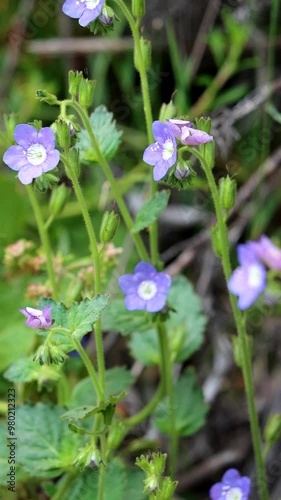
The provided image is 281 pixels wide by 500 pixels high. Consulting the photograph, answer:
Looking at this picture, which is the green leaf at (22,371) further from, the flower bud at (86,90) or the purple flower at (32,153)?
the flower bud at (86,90)

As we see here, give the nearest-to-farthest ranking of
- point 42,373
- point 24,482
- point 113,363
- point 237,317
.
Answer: point 237,317 → point 42,373 → point 24,482 → point 113,363

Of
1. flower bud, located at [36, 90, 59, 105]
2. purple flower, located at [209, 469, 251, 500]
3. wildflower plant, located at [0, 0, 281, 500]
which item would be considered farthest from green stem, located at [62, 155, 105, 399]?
purple flower, located at [209, 469, 251, 500]

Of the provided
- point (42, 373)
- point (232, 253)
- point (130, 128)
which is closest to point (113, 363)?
point (232, 253)

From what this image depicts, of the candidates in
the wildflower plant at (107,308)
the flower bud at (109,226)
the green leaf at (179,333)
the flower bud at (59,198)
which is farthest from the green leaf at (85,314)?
the green leaf at (179,333)

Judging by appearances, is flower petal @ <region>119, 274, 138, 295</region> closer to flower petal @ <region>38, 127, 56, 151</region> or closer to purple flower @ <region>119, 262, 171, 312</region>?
purple flower @ <region>119, 262, 171, 312</region>

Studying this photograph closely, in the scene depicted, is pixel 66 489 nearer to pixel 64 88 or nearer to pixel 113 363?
pixel 113 363
